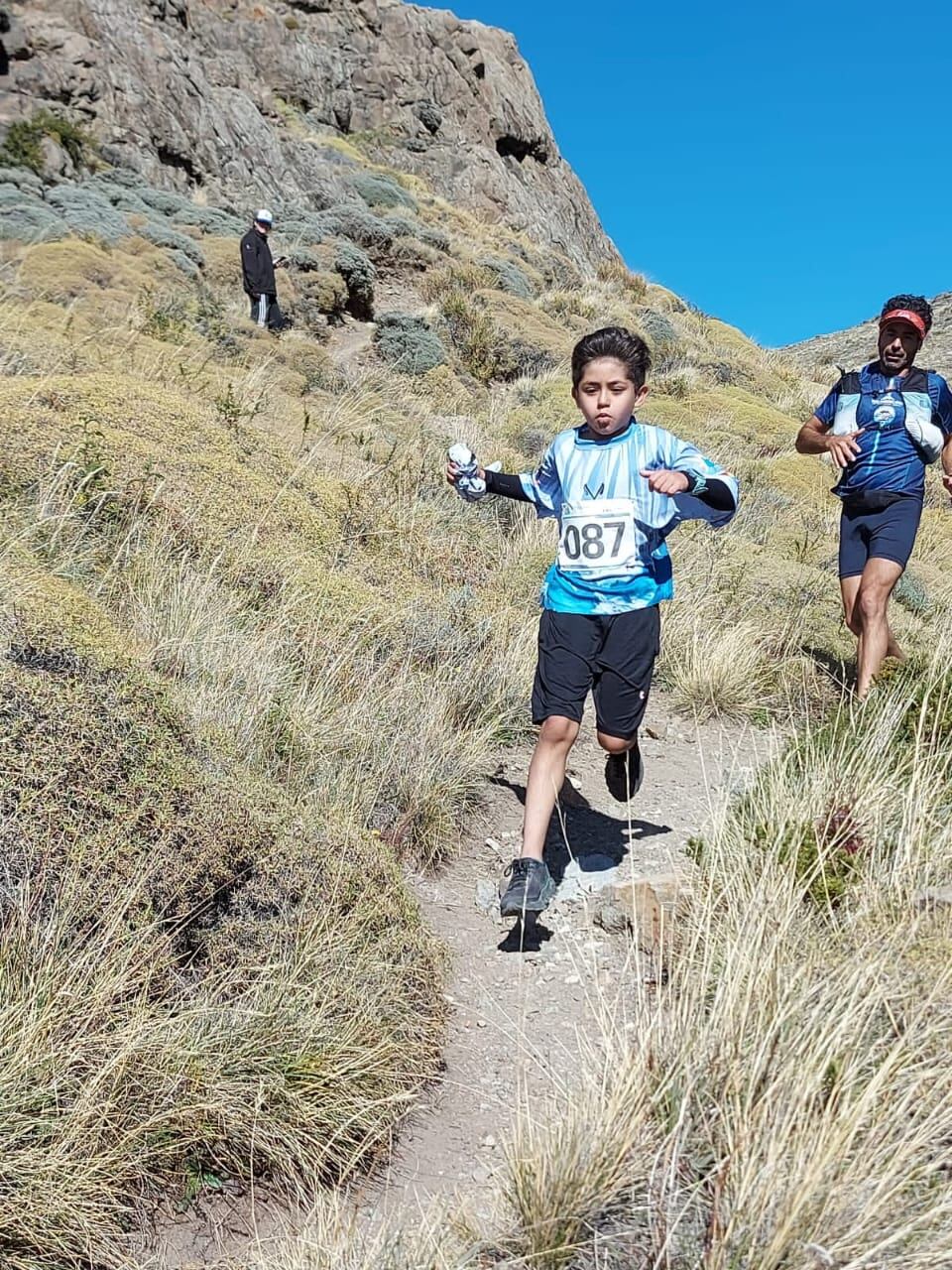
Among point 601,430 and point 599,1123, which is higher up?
point 601,430

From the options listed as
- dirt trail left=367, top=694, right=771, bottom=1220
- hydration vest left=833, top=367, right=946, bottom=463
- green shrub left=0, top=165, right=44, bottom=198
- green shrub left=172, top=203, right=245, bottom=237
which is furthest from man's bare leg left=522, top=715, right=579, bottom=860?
green shrub left=172, top=203, right=245, bottom=237

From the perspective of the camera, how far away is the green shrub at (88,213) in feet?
47.4

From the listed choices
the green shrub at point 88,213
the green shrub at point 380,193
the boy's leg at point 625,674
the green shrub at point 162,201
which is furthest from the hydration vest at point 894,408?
the green shrub at point 380,193

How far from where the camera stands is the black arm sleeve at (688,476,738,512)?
343 cm

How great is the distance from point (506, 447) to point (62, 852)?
8569 mm

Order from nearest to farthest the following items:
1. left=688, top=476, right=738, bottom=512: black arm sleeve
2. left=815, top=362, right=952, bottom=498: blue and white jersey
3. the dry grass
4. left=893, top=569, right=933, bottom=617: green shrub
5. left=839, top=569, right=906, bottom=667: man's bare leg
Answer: the dry grass, left=688, top=476, right=738, bottom=512: black arm sleeve, left=815, top=362, right=952, bottom=498: blue and white jersey, left=839, top=569, right=906, bottom=667: man's bare leg, left=893, top=569, right=933, bottom=617: green shrub

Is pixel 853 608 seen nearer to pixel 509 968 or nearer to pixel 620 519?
pixel 620 519

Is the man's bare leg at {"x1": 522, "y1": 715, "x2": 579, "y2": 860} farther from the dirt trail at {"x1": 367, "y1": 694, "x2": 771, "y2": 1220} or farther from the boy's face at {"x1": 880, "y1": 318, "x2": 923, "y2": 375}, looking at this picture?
the boy's face at {"x1": 880, "y1": 318, "x2": 923, "y2": 375}

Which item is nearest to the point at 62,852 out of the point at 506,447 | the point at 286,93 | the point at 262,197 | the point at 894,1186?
the point at 894,1186

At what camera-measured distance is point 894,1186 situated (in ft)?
5.49

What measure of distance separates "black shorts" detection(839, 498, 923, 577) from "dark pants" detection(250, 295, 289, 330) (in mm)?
10711

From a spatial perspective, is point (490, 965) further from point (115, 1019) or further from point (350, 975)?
point (115, 1019)

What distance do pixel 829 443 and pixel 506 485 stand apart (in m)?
1.98

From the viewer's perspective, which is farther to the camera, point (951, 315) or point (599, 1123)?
point (951, 315)
